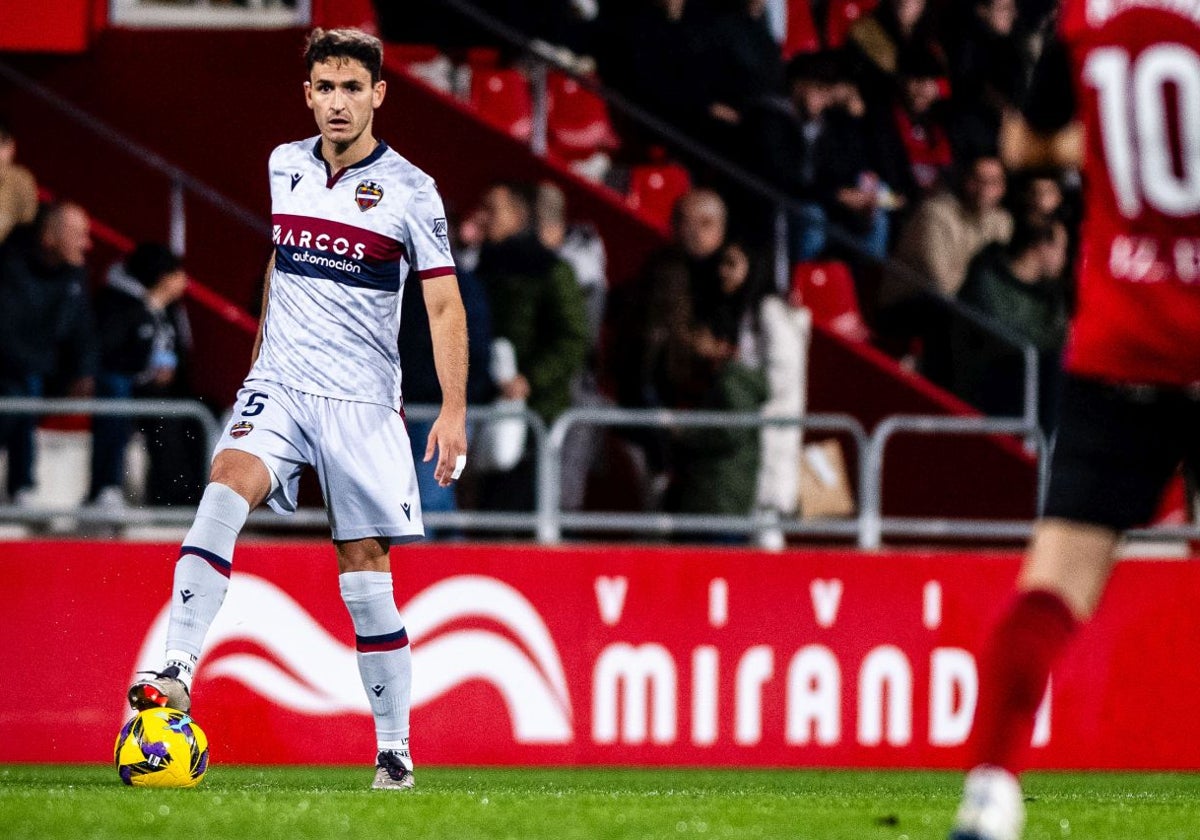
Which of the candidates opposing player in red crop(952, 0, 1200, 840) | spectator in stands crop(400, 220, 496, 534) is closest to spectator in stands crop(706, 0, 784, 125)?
spectator in stands crop(400, 220, 496, 534)

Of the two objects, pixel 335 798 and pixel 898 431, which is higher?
pixel 898 431

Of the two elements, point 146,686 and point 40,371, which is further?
point 40,371

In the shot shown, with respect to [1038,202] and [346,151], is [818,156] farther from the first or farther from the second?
[346,151]

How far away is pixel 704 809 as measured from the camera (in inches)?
265

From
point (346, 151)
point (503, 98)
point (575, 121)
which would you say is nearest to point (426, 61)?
point (503, 98)

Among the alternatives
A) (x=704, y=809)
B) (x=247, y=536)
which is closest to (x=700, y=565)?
(x=247, y=536)

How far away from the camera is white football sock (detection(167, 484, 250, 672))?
286 inches

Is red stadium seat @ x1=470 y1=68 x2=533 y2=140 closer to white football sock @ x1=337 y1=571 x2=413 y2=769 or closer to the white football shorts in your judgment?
the white football shorts

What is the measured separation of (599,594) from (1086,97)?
6.60 meters

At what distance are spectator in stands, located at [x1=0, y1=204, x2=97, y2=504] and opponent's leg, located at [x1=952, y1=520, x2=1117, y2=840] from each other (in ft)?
23.3

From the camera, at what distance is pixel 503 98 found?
15125 millimetres

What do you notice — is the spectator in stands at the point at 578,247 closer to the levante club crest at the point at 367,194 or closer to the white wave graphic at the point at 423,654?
the white wave graphic at the point at 423,654

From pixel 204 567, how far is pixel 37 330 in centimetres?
404

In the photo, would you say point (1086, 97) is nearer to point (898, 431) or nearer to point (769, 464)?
point (769, 464)
